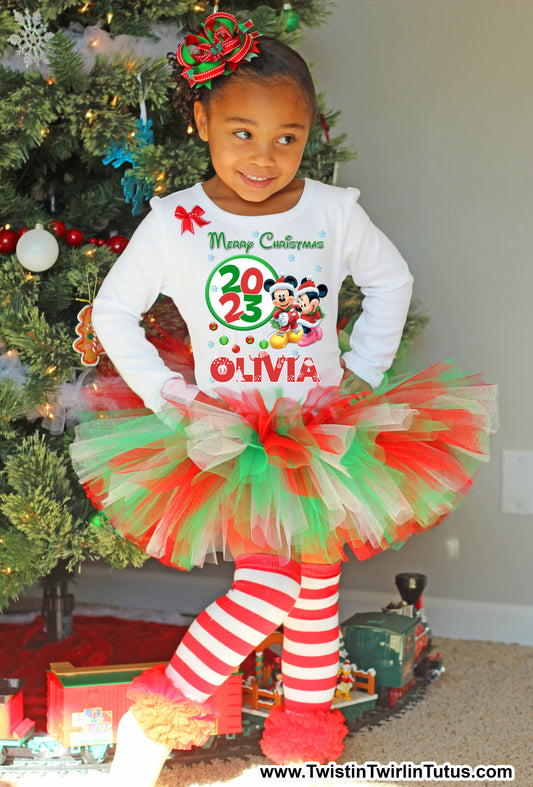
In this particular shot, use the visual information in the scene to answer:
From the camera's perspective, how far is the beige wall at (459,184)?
6.42 feet

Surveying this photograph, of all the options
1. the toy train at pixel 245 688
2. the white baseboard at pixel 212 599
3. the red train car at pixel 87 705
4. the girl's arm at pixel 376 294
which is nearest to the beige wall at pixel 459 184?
the white baseboard at pixel 212 599

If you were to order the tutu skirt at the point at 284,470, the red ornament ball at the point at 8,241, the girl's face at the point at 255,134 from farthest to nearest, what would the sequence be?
the red ornament ball at the point at 8,241, the girl's face at the point at 255,134, the tutu skirt at the point at 284,470

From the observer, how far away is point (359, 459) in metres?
1.21

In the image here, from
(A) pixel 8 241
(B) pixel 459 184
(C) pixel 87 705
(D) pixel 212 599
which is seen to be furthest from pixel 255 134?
(D) pixel 212 599

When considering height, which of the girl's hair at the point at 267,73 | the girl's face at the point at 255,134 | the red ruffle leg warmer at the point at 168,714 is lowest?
the red ruffle leg warmer at the point at 168,714

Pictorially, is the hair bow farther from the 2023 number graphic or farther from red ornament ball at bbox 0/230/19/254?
red ornament ball at bbox 0/230/19/254

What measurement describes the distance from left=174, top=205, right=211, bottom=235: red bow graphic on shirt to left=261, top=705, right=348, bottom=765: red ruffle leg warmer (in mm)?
791

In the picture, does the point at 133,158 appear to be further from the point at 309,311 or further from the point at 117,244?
the point at 309,311

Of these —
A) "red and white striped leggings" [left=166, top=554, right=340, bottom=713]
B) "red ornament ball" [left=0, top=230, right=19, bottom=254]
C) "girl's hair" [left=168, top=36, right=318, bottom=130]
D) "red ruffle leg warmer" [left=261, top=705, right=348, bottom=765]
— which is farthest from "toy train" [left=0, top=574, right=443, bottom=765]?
"girl's hair" [left=168, top=36, right=318, bottom=130]

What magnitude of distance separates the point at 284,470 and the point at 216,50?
64 centimetres

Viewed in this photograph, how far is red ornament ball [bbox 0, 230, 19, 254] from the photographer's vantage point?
1508 millimetres

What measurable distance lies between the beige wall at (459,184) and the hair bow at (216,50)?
774 mm

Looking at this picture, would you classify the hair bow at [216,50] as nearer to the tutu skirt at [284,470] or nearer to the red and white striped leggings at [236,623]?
the tutu skirt at [284,470]

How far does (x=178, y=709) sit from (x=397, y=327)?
0.69 meters
